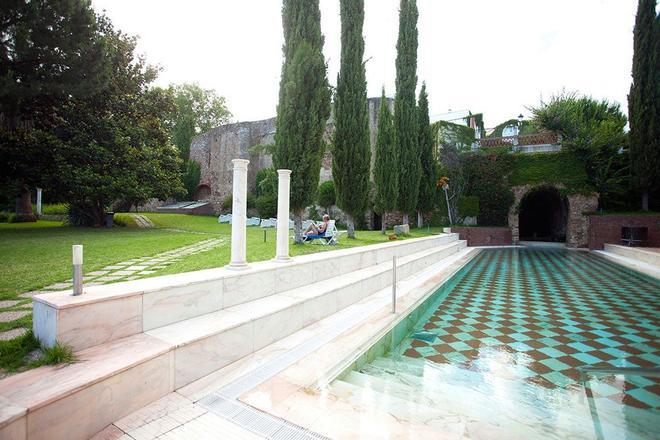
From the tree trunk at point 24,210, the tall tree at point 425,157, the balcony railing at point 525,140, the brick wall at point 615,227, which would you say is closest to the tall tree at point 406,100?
the tall tree at point 425,157

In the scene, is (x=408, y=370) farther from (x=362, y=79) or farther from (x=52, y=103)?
(x=52, y=103)

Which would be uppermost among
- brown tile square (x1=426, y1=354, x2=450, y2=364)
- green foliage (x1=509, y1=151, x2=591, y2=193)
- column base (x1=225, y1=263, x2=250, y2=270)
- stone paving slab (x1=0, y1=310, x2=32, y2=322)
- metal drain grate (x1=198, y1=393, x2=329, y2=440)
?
green foliage (x1=509, y1=151, x2=591, y2=193)

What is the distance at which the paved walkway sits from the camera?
2.84m

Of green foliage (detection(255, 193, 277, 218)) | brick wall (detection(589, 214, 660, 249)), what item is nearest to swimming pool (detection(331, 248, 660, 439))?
brick wall (detection(589, 214, 660, 249))

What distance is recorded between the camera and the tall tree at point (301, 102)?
779 cm

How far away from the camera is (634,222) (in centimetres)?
1380

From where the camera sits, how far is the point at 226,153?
27.2 metres

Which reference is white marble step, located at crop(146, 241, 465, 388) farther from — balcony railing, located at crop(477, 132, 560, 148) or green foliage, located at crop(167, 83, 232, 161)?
green foliage, located at crop(167, 83, 232, 161)

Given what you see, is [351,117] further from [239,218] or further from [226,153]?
[226,153]

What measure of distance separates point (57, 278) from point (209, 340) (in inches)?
115

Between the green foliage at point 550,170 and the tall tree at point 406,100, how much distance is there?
800 cm

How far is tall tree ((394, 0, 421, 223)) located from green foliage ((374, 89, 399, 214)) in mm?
1184

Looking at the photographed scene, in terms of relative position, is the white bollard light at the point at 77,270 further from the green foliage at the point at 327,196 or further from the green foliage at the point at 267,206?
the green foliage at the point at 327,196

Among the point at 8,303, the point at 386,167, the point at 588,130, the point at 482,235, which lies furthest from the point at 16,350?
the point at 588,130
